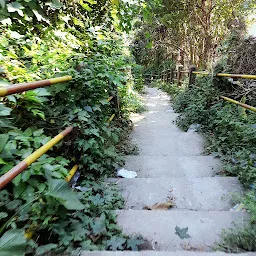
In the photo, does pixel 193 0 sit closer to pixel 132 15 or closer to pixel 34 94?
pixel 132 15

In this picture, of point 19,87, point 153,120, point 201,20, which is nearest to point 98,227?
point 19,87

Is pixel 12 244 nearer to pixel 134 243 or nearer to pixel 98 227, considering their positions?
pixel 98 227

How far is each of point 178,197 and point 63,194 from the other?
4.14 ft

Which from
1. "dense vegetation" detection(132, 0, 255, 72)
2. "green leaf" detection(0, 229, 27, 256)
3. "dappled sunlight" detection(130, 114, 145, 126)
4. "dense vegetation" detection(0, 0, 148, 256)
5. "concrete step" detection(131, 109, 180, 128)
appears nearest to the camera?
"green leaf" detection(0, 229, 27, 256)

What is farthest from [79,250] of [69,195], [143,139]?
[143,139]

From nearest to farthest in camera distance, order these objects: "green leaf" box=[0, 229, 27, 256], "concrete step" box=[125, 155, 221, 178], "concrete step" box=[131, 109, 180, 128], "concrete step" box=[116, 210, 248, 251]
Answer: "green leaf" box=[0, 229, 27, 256] < "concrete step" box=[116, 210, 248, 251] < "concrete step" box=[125, 155, 221, 178] < "concrete step" box=[131, 109, 180, 128]

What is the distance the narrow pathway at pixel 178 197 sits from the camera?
1642mm

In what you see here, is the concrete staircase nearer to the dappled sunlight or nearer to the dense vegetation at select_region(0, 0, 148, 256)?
the dense vegetation at select_region(0, 0, 148, 256)

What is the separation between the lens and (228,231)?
60.9 inches

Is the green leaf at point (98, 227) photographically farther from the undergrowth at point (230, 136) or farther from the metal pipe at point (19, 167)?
the undergrowth at point (230, 136)

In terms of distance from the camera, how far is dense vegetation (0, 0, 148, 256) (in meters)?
1.21

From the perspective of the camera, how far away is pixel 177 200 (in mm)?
2168

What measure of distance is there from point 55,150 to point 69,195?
655 mm

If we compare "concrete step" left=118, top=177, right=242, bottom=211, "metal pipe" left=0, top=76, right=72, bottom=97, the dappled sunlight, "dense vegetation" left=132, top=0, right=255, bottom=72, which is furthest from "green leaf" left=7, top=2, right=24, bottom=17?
"dense vegetation" left=132, top=0, right=255, bottom=72
